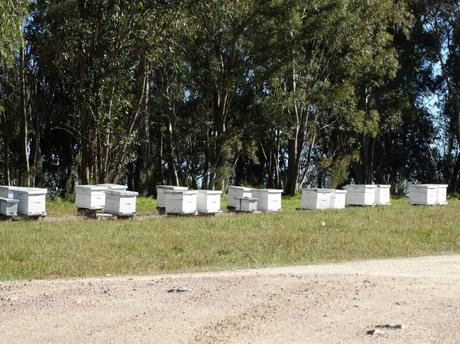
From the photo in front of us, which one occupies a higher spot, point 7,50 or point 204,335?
point 7,50

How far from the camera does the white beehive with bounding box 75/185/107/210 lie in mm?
18266

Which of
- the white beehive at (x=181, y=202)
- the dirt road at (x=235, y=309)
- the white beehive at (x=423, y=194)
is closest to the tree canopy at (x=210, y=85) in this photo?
the white beehive at (x=181, y=202)

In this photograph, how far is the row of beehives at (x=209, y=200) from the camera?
18906mm

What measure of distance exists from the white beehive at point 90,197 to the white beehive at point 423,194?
43.8 ft

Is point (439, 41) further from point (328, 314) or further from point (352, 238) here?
point (328, 314)

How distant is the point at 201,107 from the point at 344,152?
13.0 m

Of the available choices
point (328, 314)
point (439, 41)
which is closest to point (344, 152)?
point (439, 41)

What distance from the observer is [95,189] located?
18.3 m

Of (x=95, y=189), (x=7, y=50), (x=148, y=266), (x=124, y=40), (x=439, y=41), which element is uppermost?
(x=439, y=41)

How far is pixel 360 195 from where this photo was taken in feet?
80.4

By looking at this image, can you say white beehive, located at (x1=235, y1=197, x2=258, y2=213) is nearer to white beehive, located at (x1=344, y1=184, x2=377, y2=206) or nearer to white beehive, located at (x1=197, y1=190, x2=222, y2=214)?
white beehive, located at (x1=197, y1=190, x2=222, y2=214)

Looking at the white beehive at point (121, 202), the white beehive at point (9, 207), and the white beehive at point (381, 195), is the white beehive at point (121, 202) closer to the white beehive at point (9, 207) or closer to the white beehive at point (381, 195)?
the white beehive at point (9, 207)

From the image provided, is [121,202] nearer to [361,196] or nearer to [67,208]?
[67,208]

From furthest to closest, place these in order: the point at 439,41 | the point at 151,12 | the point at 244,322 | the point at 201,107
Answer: the point at 439,41, the point at 201,107, the point at 151,12, the point at 244,322
